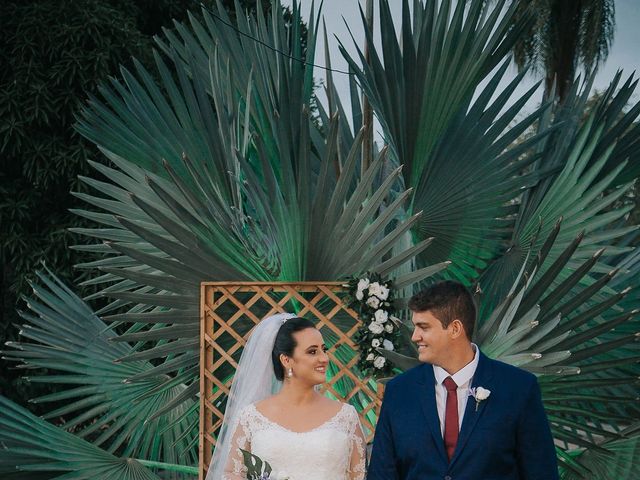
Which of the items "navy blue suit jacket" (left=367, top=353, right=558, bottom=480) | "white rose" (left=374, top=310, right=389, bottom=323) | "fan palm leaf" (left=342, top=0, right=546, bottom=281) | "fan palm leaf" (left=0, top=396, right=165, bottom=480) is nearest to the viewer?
"navy blue suit jacket" (left=367, top=353, right=558, bottom=480)

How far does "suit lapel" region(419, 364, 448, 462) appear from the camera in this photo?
10.5 ft

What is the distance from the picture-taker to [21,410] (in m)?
5.83

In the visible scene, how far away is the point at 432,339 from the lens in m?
3.29

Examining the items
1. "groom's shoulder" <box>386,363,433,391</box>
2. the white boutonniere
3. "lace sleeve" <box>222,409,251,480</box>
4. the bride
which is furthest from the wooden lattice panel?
the white boutonniere

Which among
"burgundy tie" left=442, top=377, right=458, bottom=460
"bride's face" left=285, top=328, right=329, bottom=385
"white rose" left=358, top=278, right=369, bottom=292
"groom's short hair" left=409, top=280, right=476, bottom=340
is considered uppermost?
"white rose" left=358, top=278, right=369, bottom=292

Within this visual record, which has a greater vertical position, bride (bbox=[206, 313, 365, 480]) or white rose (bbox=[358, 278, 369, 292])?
white rose (bbox=[358, 278, 369, 292])

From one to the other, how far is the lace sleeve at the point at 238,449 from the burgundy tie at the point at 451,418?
4.44 ft

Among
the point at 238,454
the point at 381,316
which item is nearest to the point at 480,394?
the point at 238,454

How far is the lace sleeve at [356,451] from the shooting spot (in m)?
4.42

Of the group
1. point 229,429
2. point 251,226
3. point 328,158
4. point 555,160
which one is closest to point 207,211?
point 251,226

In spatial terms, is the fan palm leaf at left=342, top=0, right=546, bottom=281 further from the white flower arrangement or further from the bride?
the bride

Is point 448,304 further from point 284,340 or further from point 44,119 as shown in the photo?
point 44,119

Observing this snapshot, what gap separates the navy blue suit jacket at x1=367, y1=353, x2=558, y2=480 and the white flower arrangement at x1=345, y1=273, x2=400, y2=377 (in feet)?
6.25

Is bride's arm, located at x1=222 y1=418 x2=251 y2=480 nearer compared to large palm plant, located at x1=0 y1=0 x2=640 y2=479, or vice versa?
bride's arm, located at x1=222 y1=418 x2=251 y2=480
